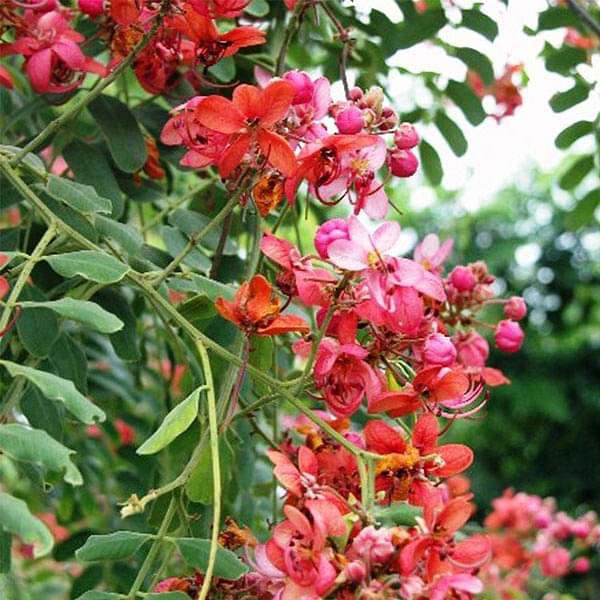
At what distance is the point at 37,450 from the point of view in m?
0.68

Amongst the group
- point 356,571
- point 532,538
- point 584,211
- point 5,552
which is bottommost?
point 532,538

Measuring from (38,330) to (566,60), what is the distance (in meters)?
0.98

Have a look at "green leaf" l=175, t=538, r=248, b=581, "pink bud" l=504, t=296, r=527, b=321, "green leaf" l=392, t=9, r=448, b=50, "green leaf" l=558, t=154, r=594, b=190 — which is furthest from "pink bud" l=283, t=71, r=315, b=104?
"green leaf" l=558, t=154, r=594, b=190

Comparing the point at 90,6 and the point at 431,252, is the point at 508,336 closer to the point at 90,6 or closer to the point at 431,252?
the point at 431,252

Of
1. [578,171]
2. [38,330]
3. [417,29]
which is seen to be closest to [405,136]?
[38,330]

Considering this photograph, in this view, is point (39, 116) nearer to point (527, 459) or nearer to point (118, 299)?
point (118, 299)

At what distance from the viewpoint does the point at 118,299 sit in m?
1.16

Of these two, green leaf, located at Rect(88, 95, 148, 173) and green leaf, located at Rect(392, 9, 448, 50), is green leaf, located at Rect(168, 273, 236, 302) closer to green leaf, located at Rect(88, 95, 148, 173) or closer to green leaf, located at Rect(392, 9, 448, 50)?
green leaf, located at Rect(88, 95, 148, 173)

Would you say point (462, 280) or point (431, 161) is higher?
point (462, 280)

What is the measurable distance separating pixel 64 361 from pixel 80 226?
0.15m

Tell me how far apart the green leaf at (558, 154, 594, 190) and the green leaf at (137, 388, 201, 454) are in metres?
1.19

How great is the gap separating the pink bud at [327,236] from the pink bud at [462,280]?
352 mm

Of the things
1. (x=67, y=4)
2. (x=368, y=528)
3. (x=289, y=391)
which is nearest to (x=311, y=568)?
(x=368, y=528)

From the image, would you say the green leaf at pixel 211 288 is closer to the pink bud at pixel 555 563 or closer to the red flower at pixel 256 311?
the red flower at pixel 256 311
